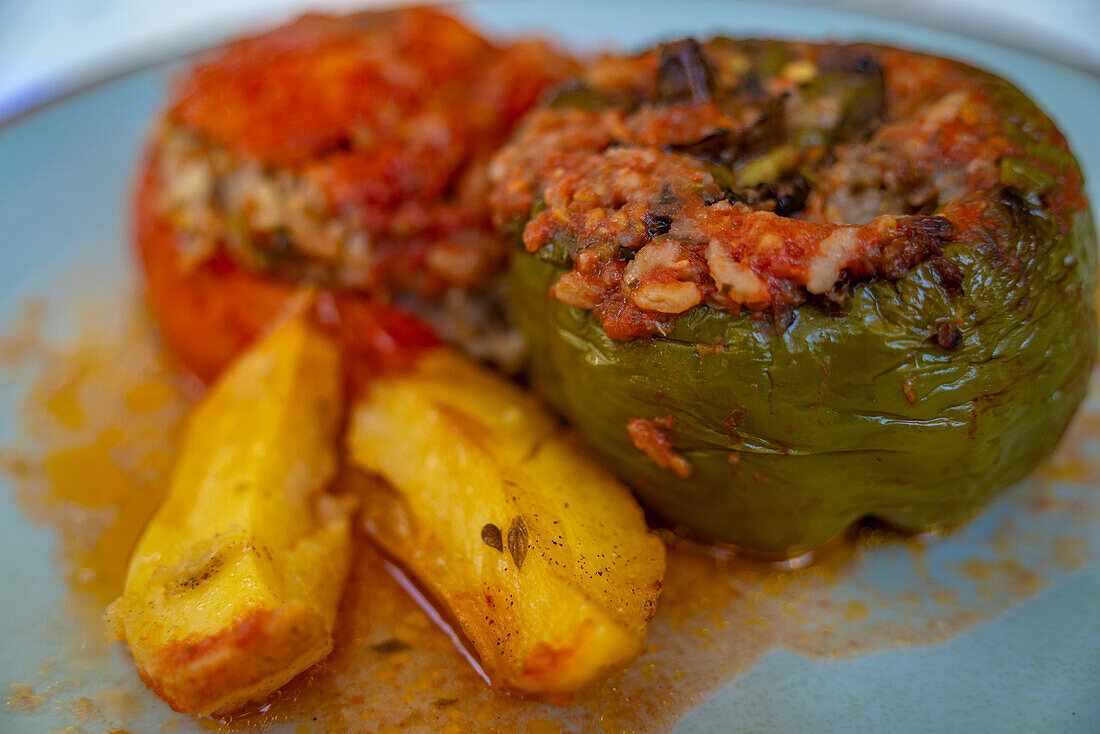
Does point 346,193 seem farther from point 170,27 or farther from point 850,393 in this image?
point 170,27

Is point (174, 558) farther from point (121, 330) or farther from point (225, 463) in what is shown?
point (121, 330)

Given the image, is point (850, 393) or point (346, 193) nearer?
point (850, 393)

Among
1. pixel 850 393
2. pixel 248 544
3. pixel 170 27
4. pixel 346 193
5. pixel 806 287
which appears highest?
pixel 806 287

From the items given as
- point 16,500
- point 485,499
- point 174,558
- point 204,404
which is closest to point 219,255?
point 204,404

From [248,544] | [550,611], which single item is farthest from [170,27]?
[550,611]

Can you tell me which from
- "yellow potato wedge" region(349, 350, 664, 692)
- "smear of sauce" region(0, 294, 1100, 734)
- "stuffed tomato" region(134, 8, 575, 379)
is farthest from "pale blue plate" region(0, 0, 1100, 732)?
"stuffed tomato" region(134, 8, 575, 379)

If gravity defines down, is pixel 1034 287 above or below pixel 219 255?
above

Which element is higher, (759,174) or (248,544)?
(759,174)
